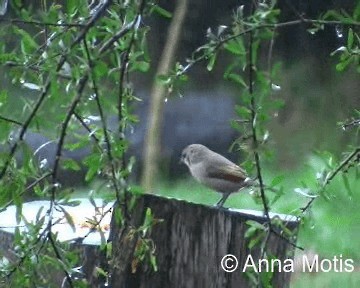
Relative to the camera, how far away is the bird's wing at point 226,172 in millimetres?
3004

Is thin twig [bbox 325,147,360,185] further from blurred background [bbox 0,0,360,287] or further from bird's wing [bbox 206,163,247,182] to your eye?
blurred background [bbox 0,0,360,287]

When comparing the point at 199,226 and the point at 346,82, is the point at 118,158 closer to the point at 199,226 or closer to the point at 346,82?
the point at 199,226

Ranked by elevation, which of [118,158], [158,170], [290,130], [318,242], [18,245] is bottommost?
[18,245]

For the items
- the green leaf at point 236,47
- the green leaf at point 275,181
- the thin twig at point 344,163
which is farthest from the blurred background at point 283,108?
the green leaf at point 236,47

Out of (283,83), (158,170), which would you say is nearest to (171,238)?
(158,170)

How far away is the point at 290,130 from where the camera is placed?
5.62 metres

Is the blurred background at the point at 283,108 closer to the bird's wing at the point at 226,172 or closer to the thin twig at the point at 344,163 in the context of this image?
the bird's wing at the point at 226,172

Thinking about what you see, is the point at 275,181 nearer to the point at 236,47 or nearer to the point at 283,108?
the point at 236,47

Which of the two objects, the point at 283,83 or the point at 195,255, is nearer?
the point at 195,255

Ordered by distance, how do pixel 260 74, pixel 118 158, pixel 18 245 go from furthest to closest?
pixel 18 245 < pixel 118 158 < pixel 260 74

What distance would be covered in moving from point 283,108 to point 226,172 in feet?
7.84

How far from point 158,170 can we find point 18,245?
352 cm

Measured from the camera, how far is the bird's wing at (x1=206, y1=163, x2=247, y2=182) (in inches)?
118

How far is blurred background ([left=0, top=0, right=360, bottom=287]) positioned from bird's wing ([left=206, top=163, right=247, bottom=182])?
1.65m
